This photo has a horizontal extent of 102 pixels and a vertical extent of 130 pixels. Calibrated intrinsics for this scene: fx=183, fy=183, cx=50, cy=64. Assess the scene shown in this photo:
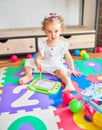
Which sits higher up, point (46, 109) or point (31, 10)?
point (31, 10)

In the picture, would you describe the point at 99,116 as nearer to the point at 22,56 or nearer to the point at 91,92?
the point at 91,92

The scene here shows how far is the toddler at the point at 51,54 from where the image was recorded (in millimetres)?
1220

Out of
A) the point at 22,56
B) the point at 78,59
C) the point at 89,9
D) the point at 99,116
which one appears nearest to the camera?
the point at 99,116

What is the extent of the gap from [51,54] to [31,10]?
79cm

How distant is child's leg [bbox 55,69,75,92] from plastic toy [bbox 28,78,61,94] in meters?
0.05

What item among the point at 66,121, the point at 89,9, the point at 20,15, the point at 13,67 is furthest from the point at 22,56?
the point at 66,121

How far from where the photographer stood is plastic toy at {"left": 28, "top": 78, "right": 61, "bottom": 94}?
107 centimetres

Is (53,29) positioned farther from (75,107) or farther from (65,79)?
(75,107)

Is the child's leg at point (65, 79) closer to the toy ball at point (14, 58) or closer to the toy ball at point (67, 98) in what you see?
the toy ball at point (67, 98)

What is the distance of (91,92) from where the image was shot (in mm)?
945

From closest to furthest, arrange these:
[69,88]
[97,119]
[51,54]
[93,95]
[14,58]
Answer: [97,119] < [93,95] < [69,88] < [51,54] < [14,58]

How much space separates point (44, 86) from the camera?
44.0 inches

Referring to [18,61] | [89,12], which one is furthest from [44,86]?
[89,12]

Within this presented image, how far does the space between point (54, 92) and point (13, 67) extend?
0.53 m
